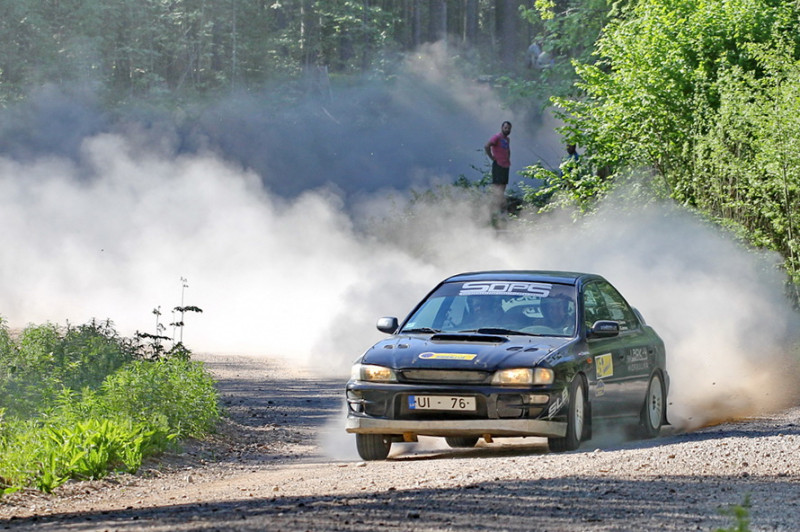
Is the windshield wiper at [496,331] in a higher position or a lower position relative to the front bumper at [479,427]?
higher

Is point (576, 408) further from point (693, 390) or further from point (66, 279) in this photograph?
point (66, 279)

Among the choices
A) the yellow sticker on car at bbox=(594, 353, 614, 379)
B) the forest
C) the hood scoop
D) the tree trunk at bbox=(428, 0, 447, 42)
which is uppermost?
the tree trunk at bbox=(428, 0, 447, 42)

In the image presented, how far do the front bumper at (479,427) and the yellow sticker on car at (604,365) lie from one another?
99 centimetres

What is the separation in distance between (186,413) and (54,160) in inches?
1454

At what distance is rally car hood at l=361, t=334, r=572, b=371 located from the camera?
1035 cm

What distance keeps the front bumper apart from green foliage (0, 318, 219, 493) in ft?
6.95

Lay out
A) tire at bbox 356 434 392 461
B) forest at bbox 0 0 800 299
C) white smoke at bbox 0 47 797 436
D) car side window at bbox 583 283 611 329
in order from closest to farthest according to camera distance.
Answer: tire at bbox 356 434 392 461, car side window at bbox 583 283 611 329, white smoke at bbox 0 47 797 436, forest at bbox 0 0 800 299

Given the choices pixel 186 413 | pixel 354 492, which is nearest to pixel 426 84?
pixel 186 413

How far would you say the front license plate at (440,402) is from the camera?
10.3 meters

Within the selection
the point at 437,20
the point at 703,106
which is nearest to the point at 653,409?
the point at 703,106

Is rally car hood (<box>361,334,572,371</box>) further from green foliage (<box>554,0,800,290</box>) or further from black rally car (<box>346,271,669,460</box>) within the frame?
green foliage (<box>554,0,800,290</box>)

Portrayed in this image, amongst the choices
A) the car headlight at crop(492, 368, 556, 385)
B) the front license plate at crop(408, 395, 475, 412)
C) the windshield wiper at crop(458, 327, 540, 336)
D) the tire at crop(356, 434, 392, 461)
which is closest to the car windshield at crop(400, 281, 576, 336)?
the windshield wiper at crop(458, 327, 540, 336)

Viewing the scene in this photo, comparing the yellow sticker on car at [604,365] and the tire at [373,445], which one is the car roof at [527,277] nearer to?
the yellow sticker on car at [604,365]

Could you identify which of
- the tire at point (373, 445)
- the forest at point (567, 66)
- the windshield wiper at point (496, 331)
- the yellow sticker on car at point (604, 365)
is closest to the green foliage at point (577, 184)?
the forest at point (567, 66)
